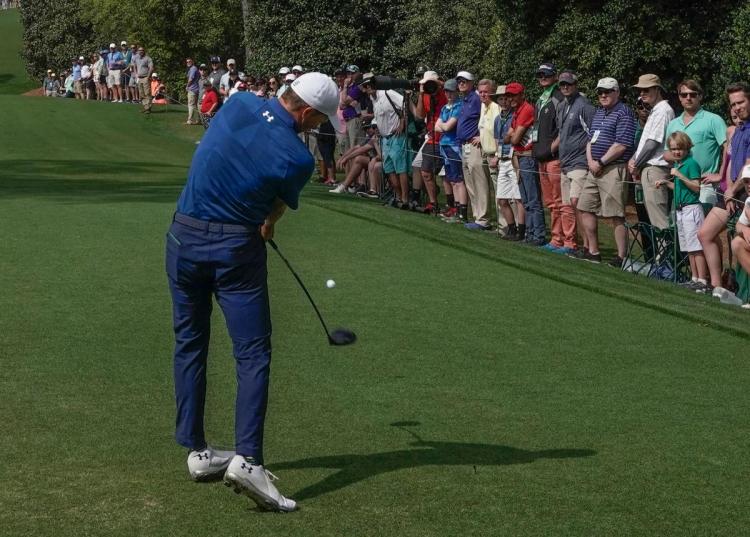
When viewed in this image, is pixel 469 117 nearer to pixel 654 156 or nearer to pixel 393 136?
pixel 393 136

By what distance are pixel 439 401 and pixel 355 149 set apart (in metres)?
13.9

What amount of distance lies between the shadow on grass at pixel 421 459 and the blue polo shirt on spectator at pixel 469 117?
11.0 meters

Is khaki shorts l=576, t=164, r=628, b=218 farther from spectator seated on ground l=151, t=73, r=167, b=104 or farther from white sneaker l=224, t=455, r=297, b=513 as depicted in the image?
spectator seated on ground l=151, t=73, r=167, b=104

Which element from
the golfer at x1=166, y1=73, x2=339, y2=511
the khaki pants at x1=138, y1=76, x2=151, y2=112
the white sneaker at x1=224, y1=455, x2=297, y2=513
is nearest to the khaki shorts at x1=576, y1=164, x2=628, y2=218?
the golfer at x1=166, y1=73, x2=339, y2=511

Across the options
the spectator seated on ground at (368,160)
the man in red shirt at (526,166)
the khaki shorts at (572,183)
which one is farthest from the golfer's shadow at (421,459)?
the spectator seated on ground at (368,160)

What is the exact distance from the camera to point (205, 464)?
5953 millimetres

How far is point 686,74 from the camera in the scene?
2775 centimetres

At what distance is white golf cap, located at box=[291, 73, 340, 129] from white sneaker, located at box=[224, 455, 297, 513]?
1.58 metres

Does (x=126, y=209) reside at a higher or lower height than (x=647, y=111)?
lower

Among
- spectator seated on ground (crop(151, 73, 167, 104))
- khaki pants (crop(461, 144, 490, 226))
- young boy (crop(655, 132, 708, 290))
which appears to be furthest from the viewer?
spectator seated on ground (crop(151, 73, 167, 104))

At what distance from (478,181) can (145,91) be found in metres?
25.6

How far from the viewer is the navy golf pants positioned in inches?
227

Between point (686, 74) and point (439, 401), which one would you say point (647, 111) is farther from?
point (686, 74)

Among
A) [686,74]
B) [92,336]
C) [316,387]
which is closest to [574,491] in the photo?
[316,387]
